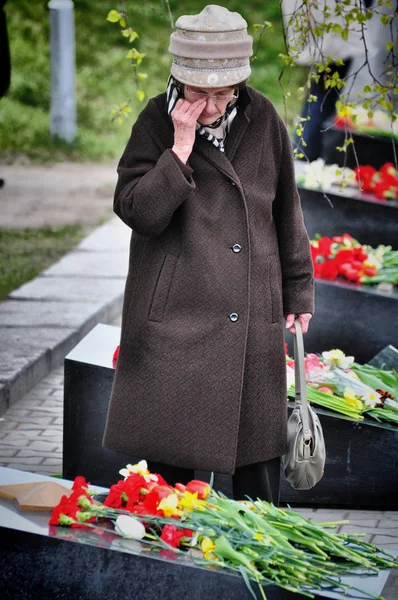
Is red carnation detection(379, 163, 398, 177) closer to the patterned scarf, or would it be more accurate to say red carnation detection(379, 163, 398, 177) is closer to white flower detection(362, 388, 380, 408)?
white flower detection(362, 388, 380, 408)

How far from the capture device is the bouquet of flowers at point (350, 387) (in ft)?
14.9

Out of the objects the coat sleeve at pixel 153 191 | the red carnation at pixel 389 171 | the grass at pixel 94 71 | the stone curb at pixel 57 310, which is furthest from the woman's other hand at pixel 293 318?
the grass at pixel 94 71

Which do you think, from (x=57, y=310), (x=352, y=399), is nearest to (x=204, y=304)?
(x=352, y=399)

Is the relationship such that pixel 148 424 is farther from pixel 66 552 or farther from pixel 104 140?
pixel 104 140

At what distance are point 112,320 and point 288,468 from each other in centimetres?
378

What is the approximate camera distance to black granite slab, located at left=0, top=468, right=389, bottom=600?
2904 mm

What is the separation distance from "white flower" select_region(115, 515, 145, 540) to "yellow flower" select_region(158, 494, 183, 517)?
0.08 m

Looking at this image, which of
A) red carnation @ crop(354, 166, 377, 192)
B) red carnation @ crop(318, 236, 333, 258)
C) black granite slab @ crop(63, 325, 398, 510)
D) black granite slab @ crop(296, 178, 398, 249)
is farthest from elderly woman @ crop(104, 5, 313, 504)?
red carnation @ crop(354, 166, 377, 192)

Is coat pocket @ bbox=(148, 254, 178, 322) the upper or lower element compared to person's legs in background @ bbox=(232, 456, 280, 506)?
upper

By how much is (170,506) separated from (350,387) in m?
1.82

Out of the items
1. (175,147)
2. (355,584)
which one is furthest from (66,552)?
(175,147)

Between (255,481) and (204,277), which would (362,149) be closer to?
(255,481)

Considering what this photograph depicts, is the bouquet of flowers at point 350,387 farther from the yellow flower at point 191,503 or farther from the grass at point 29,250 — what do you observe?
the grass at point 29,250

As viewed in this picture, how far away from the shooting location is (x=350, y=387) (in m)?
4.66
